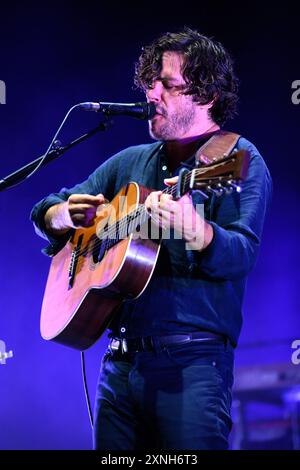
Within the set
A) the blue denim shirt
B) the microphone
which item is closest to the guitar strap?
the blue denim shirt

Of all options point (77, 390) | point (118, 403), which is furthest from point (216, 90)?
point (77, 390)

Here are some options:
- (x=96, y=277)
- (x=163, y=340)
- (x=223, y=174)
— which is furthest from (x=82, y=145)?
(x=223, y=174)

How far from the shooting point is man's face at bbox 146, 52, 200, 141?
106 inches

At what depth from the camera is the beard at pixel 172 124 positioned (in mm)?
2689

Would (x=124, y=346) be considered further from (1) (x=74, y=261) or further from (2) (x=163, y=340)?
(1) (x=74, y=261)

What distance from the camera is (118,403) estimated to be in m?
2.38

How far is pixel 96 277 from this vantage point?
2.56 meters

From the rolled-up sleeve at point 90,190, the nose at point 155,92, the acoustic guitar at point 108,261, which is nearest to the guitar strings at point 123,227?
the acoustic guitar at point 108,261

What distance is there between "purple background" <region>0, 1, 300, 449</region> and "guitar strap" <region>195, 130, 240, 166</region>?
206 cm

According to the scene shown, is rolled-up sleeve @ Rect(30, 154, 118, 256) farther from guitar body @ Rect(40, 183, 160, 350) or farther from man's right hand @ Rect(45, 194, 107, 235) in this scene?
guitar body @ Rect(40, 183, 160, 350)

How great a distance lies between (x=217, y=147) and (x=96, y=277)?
693 mm

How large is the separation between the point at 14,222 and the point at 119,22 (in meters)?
1.65

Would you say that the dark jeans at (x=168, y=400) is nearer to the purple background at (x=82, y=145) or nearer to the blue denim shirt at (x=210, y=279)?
the blue denim shirt at (x=210, y=279)
